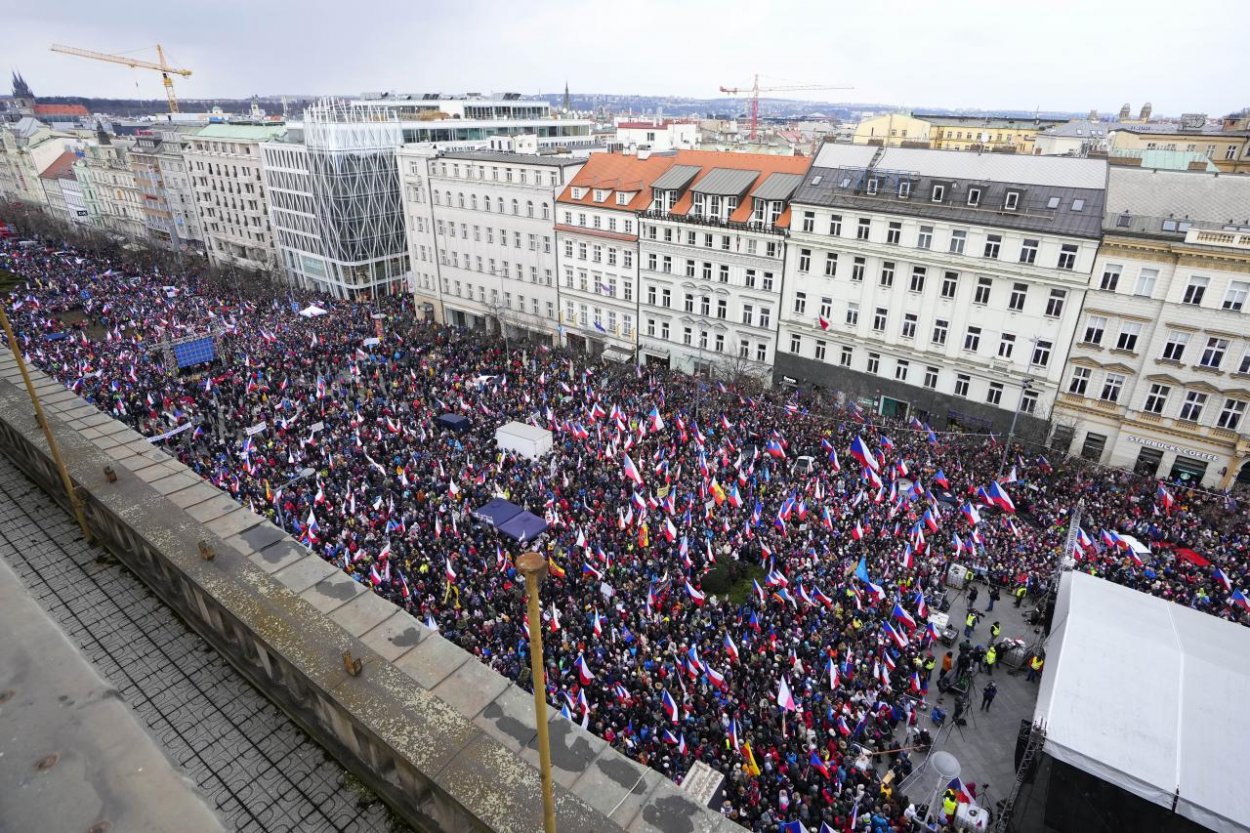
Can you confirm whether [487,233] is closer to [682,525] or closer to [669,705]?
[682,525]

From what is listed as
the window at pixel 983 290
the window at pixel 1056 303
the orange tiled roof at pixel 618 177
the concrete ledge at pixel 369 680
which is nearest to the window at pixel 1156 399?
the window at pixel 1056 303

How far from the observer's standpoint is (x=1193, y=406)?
34125 mm

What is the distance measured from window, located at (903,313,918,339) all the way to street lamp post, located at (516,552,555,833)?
38.5 metres

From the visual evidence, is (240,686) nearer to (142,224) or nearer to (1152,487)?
(1152,487)

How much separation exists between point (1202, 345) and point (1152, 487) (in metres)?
7.35

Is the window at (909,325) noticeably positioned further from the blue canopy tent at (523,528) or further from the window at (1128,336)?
the blue canopy tent at (523,528)

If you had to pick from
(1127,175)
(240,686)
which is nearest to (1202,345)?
(1127,175)

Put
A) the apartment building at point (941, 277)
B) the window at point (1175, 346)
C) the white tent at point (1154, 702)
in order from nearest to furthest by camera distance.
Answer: the white tent at point (1154, 702), the window at point (1175, 346), the apartment building at point (941, 277)

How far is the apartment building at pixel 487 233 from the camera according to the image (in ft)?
182

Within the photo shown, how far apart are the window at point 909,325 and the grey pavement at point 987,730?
20.1 m

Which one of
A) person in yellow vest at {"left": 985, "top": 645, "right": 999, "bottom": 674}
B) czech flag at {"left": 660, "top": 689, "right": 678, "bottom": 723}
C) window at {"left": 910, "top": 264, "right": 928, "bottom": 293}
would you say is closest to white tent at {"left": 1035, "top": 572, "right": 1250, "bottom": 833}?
person in yellow vest at {"left": 985, "top": 645, "right": 999, "bottom": 674}

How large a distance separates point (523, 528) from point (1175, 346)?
33.6 m

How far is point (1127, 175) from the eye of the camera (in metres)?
37.4

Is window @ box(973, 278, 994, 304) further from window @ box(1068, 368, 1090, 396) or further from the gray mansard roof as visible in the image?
window @ box(1068, 368, 1090, 396)
